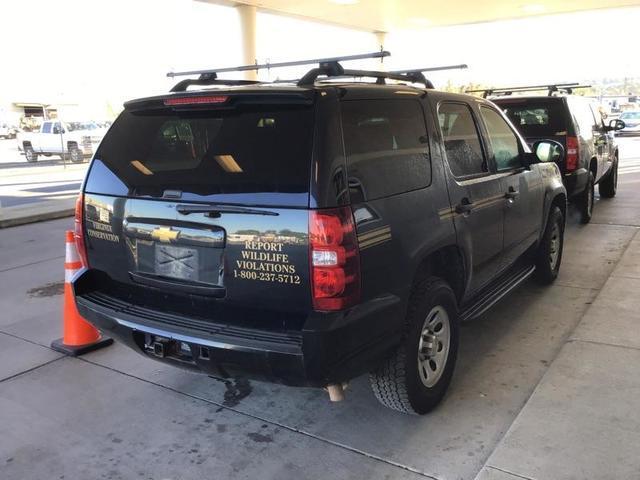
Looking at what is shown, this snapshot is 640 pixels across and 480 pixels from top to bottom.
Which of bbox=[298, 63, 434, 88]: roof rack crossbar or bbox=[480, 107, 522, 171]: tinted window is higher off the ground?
bbox=[298, 63, 434, 88]: roof rack crossbar

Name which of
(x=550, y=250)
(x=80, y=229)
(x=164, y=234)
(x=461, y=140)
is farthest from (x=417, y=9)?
(x=164, y=234)

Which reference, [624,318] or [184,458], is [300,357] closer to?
[184,458]

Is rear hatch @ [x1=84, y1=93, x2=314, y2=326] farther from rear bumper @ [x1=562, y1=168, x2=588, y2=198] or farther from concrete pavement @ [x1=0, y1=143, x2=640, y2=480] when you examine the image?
rear bumper @ [x1=562, y1=168, x2=588, y2=198]

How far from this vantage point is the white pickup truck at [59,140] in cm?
2508

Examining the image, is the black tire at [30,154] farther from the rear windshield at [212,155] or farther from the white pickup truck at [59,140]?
the rear windshield at [212,155]

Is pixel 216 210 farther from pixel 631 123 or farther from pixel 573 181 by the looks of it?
pixel 631 123

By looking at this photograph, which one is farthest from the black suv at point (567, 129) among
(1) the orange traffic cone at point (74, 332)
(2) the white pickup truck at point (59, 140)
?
(2) the white pickup truck at point (59, 140)

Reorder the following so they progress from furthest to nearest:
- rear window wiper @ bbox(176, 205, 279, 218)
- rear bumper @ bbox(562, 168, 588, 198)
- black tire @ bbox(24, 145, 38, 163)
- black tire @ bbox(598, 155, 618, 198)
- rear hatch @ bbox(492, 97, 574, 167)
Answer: black tire @ bbox(24, 145, 38, 163), black tire @ bbox(598, 155, 618, 198), rear hatch @ bbox(492, 97, 574, 167), rear bumper @ bbox(562, 168, 588, 198), rear window wiper @ bbox(176, 205, 279, 218)

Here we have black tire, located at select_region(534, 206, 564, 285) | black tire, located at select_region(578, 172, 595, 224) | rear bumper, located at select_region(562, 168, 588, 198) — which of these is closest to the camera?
black tire, located at select_region(534, 206, 564, 285)

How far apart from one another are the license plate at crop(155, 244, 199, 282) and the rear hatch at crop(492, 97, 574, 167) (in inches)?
241

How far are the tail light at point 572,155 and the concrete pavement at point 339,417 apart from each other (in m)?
3.23

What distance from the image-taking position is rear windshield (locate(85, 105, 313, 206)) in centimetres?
268

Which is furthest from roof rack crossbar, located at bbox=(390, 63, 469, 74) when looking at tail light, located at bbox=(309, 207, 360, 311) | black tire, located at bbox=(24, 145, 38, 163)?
black tire, located at bbox=(24, 145, 38, 163)

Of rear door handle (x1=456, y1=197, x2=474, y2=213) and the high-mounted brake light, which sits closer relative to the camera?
the high-mounted brake light
